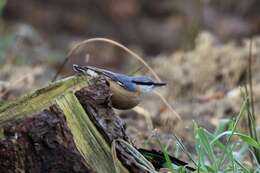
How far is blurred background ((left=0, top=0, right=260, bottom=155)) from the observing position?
5.35 metres

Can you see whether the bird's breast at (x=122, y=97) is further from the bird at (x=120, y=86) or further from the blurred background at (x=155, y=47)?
the blurred background at (x=155, y=47)

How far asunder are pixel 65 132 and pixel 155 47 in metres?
8.37

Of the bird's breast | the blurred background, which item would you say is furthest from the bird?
the blurred background

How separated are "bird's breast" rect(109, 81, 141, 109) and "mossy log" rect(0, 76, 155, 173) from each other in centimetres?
10

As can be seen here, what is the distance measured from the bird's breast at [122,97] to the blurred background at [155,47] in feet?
2.99

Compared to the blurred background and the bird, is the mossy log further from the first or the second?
the blurred background

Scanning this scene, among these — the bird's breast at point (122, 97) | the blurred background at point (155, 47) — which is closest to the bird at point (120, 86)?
the bird's breast at point (122, 97)

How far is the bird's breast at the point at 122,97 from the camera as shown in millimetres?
2857

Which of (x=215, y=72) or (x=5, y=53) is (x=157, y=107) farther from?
(x=5, y=53)

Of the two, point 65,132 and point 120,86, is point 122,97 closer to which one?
point 120,86

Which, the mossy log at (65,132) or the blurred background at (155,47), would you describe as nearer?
the mossy log at (65,132)

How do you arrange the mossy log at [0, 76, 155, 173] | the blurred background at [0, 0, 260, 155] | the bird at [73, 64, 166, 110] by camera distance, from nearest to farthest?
the mossy log at [0, 76, 155, 173]
the bird at [73, 64, 166, 110]
the blurred background at [0, 0, 260, 155]

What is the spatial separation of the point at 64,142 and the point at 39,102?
16 cm

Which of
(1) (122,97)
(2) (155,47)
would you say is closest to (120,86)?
(1) (122,97)
